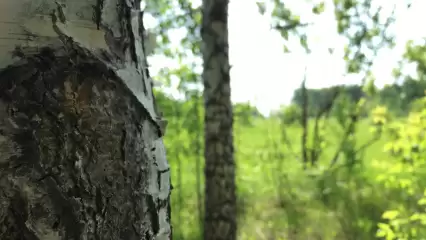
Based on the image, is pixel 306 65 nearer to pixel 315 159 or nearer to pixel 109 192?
pixel 315 159

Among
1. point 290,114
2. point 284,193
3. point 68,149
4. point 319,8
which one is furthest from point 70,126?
point 290,114

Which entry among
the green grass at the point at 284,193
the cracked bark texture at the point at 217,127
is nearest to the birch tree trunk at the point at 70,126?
the cracked bark texture at the point at 217,127

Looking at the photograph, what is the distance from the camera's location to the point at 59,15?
0.52 meters

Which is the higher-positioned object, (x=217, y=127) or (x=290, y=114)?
(x=290, y=114)

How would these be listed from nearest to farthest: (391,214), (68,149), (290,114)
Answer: (68,149) → (391,214) → (290,114)

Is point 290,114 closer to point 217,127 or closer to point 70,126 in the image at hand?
point 217,127

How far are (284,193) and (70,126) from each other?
3443 millimetres

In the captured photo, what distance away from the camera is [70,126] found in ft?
1.69

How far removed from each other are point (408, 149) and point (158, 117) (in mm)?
2210

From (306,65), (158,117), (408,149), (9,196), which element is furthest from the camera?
(306,65)

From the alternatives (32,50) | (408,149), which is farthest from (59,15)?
(408,149)

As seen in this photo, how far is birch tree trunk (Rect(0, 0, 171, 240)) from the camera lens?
0.50 m

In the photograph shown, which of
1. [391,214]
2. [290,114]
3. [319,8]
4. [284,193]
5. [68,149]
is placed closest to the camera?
[68,149]

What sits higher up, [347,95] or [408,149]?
[347,95]
